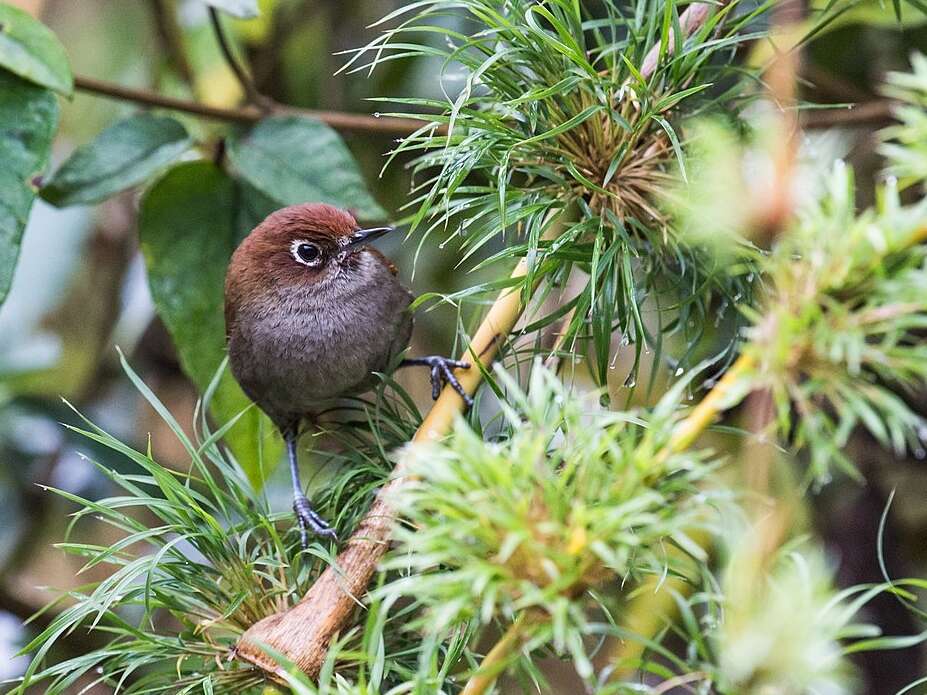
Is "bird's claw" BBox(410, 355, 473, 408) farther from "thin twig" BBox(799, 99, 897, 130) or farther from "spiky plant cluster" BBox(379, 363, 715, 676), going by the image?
"thin twig" BBox(799, 99, 897, 130)

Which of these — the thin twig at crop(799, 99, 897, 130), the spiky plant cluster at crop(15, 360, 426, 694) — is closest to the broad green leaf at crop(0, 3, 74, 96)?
the spiky plant cluster at crop(15, 360, 426, 694)

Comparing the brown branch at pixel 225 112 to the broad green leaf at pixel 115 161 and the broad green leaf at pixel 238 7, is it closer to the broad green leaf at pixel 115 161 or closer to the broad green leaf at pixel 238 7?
the broad green leaf at pixel 115 161

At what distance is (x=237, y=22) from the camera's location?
3.03 meters

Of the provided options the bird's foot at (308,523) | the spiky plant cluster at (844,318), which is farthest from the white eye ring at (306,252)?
the spiky plant cluster at (844,318)

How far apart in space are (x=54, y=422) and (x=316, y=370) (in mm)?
835

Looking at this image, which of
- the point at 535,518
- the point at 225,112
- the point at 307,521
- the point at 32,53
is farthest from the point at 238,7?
the point at 535,518

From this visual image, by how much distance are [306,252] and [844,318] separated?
1.74m

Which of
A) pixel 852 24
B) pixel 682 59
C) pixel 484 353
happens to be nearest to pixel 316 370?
pixel 484 353

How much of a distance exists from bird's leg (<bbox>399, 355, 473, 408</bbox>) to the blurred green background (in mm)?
526

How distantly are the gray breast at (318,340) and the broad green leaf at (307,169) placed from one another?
212mm

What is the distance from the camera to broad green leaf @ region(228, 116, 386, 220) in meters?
2.02

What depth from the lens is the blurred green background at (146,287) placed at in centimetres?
238

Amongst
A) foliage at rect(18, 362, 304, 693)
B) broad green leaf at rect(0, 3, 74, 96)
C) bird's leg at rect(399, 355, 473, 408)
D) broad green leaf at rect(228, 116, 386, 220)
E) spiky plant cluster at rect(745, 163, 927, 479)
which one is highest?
broad green leaf at rect(0, 3, 74, 96)

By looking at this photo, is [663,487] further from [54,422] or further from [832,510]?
[54,422]
